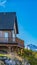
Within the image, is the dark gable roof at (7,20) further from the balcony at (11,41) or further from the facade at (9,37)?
the balcony at (11,41)

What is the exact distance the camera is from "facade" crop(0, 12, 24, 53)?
10.9 meters

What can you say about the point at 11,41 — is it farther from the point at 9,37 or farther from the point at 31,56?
the point at 31,56

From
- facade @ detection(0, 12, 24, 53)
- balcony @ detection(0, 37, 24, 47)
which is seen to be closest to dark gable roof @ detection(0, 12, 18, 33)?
facade @ detection(0, 12, 24, 53)

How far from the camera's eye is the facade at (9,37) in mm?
10922

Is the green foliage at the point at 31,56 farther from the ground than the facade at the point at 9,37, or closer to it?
closer to it

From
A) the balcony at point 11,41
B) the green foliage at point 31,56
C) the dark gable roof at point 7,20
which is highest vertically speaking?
the dark gable roof at point 7,20

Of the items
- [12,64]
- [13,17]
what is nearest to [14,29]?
[13,17]

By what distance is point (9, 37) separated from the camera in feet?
36.5

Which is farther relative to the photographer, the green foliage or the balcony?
the balcony

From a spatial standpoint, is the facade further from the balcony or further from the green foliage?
the green foliage

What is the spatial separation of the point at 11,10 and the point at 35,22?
794 mm

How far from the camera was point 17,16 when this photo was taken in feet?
35.7

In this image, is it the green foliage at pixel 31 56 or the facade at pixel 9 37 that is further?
the facade at pixel 9 37

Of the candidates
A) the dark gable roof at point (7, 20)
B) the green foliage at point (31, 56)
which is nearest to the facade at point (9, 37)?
the dark gable roof at point (7, 20)
